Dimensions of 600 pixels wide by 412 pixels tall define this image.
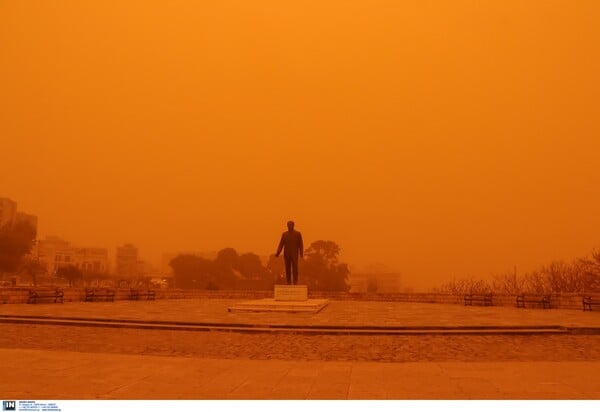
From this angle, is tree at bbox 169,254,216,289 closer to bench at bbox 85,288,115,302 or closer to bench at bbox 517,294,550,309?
bench at bbox 85,288,115,302

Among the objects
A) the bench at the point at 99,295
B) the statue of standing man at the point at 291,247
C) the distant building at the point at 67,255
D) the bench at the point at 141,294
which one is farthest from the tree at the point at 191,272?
the distant building at the point at 67,255

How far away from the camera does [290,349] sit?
437 inches

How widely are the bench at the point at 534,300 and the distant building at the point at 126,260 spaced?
94.6 meters

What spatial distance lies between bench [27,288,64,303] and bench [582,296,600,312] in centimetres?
2318

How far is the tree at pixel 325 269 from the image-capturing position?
2000 inches

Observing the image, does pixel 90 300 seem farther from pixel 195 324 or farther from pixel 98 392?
pixel 98 392

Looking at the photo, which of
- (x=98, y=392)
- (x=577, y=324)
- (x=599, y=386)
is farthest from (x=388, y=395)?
(x=577, y=324)

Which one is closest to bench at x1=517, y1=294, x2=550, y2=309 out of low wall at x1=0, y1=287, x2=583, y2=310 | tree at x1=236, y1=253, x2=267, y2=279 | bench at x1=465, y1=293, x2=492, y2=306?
low wall at x1=0, y1=287, x2=583, y2=310

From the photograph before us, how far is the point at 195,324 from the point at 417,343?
20.6 ft

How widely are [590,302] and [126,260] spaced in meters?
104

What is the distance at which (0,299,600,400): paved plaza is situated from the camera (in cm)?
675

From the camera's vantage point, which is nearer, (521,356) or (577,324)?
(521,356)

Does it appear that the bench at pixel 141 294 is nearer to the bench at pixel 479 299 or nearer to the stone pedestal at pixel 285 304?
the stone pedestal at pixel 285 304
